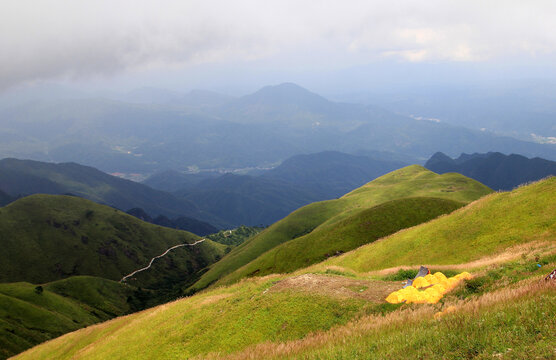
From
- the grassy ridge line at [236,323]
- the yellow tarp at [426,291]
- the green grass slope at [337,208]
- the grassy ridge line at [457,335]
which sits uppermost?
the grassy ridge line at [457,335]

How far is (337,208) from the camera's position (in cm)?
16100

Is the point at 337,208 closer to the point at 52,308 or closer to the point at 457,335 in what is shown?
the point at 52,308

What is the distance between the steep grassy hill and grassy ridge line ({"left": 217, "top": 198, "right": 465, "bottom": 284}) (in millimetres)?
32192

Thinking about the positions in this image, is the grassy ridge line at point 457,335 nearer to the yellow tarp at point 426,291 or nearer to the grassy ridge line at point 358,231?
the yellow tarp at point 426,291

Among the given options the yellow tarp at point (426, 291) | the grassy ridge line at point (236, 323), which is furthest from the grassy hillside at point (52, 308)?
the yellow tarp at point (426, 291)

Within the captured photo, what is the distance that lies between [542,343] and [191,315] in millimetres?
22195

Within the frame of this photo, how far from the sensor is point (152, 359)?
20.5 meters

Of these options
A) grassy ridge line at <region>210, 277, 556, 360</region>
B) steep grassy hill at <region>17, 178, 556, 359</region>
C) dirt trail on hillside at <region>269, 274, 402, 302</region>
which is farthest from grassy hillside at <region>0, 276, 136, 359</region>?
grassy ridge line at <region>210, 277, 556, 360</region>

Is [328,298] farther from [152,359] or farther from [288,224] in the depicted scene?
[288,224]

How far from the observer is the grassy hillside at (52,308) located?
92762 mm

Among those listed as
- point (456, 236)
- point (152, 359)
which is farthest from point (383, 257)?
point (152, 359)

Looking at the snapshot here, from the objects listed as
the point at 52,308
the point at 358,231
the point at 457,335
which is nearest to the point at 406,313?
the point at 457,335

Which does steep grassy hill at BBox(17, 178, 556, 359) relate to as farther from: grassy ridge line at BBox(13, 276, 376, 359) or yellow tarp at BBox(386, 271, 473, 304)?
yellow tarp at BBox(386, 271, 473, 304)

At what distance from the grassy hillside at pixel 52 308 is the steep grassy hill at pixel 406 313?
2797 inches
